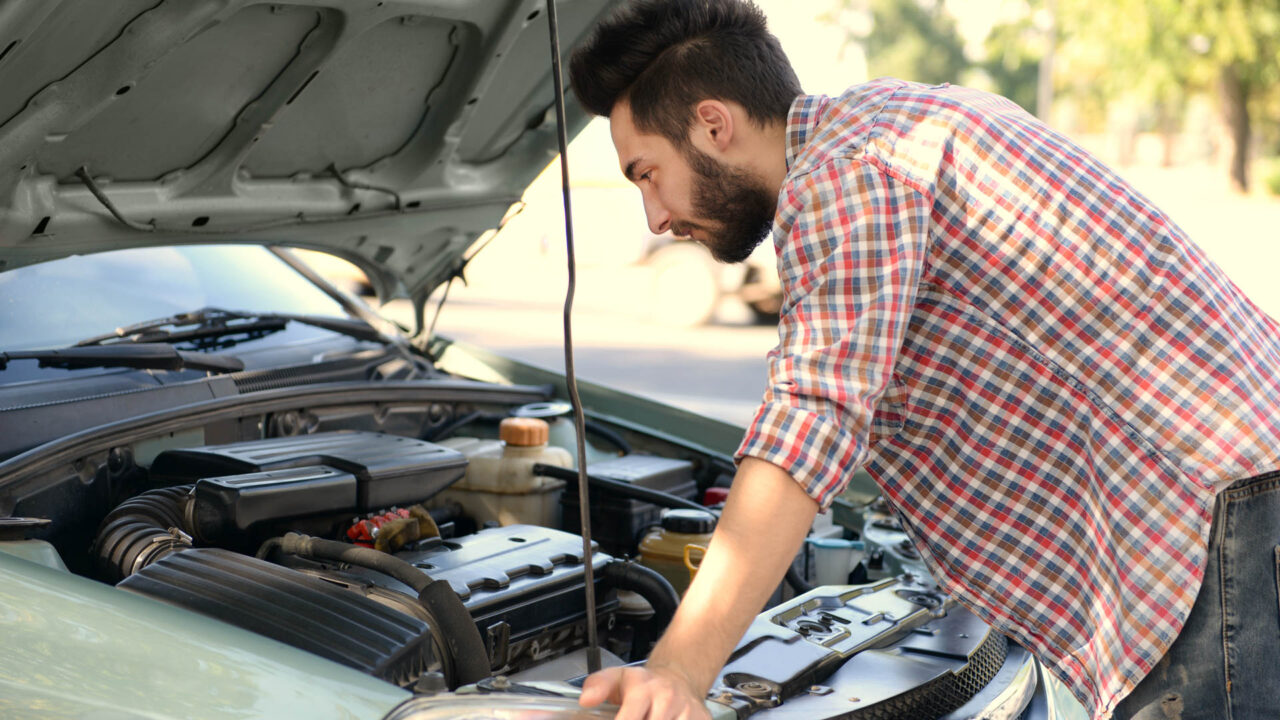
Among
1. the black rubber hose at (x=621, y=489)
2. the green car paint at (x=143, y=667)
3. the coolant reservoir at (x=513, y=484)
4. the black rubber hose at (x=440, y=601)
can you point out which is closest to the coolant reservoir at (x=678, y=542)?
the black rubber hose at (x=621, y=489)

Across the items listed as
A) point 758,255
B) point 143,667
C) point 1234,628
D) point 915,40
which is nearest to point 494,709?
point 143,667

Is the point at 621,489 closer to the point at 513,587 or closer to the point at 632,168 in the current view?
the point at 513,587

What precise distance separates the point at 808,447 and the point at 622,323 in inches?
416

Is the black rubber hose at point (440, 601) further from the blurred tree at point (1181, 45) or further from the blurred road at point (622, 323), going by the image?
the blurred tree at point (1181, 45)

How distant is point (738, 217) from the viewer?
4.98ft

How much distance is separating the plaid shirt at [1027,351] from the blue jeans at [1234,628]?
0.03 metres

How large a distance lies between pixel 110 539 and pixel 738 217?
3.91ft

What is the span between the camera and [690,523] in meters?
2.28

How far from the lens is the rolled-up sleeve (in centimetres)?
119

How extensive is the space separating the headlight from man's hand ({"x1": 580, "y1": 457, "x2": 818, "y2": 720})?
3 centimetres

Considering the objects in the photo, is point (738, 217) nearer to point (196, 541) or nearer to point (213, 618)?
point (213, 618)

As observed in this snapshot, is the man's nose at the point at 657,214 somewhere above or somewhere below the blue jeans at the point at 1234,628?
above

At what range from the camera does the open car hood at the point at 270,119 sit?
1829mm

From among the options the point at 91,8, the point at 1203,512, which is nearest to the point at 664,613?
the point at 1203,512
